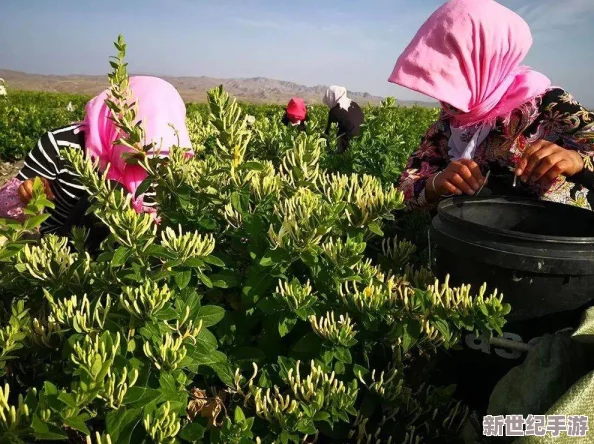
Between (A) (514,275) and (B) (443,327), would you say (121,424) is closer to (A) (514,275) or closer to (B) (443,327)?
(B) (443,327)

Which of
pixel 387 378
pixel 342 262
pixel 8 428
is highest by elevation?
pixel 342 262

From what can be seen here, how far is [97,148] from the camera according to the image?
2.30 meters

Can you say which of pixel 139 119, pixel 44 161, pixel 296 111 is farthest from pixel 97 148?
pixel 296 111

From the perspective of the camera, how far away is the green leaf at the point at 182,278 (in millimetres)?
1260

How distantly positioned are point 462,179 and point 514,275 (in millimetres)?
622

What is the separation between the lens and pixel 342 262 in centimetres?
134

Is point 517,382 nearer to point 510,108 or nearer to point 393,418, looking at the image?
point 393,418

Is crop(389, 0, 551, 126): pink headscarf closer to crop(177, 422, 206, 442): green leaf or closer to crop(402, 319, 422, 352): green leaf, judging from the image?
crop(402, 319, 422, 352): green leaf

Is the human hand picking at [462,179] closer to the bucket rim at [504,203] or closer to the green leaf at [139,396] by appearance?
the bucket rim at [504,203]

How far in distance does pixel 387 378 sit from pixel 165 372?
0.69 metres

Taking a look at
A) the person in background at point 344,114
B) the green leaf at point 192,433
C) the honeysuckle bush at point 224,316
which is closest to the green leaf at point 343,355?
the honeysuckle bush at point 224,316

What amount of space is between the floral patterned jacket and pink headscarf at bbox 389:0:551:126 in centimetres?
7

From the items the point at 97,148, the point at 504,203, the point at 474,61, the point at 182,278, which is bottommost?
the point at 182,278

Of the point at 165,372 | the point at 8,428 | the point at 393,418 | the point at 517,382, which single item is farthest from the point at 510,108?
the point at 8,428
